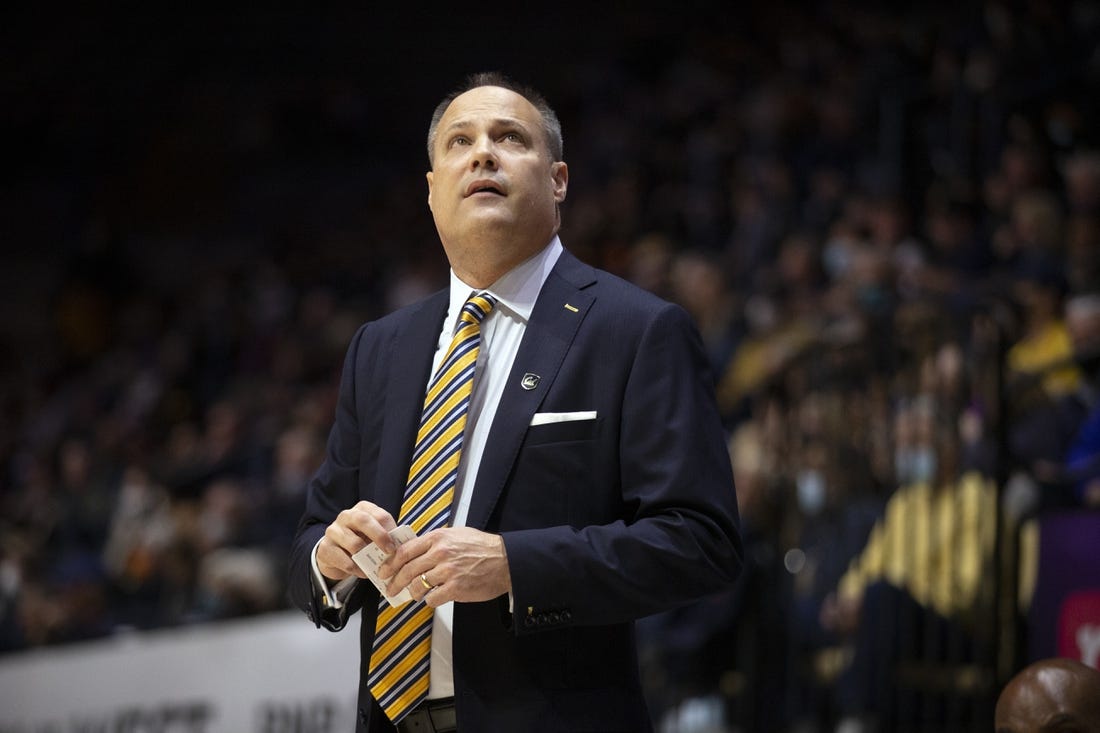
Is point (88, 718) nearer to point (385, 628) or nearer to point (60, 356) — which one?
point (385, 628)

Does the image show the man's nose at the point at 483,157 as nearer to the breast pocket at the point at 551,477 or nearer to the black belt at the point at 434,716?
the breast pocket at the point at 551,477

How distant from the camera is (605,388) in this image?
95.5 inches

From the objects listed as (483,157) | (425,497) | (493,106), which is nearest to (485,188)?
(483,157)

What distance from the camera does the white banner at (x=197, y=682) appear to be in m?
5.54

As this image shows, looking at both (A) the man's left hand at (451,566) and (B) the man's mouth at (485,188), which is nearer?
(A) the man's left hand at (451,566)

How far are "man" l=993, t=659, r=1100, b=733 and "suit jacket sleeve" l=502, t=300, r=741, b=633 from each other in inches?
35.2

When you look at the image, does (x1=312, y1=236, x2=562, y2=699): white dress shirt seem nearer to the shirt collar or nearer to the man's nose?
the shirt collar

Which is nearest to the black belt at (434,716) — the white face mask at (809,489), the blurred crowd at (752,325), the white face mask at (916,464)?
the blurred crowd at (752,325)

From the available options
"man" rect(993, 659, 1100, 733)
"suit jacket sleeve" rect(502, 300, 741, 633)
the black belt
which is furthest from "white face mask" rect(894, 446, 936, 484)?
the black belt

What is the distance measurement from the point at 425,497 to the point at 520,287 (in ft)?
1.48

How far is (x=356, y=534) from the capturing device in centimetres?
223

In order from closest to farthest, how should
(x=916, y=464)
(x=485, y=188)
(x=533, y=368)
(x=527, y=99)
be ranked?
(x=533, y=368) → (x=485, y=188) → (x=527, y=99) → (x=916, y=464)

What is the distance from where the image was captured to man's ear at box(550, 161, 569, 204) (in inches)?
107

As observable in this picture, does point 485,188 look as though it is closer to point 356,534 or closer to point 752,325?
point 356,534
